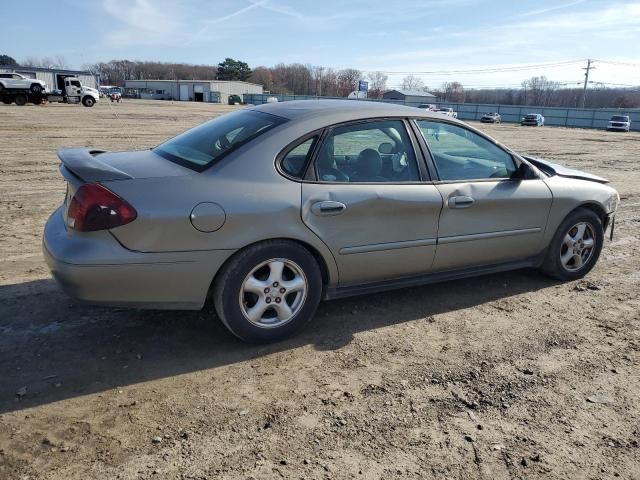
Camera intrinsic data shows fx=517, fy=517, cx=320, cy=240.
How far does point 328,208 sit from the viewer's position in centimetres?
357

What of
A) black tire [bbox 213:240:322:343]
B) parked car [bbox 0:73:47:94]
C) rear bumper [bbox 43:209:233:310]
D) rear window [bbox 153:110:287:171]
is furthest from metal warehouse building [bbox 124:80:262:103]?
rear bumper [bbox 43:209:233:310]

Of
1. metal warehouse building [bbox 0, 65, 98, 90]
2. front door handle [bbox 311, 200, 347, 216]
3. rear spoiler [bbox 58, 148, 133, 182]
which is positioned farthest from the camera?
metal warehouse building [bbox 0, 65, 98, 90]

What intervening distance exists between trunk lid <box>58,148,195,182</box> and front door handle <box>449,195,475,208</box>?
203 cm

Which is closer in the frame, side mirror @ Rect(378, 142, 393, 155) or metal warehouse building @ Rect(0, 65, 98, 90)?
side mirror @ Rect(378, 142, 393, 155)

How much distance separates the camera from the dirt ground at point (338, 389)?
8.26 ft

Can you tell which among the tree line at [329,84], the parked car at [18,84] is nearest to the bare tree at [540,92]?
the tree line at [329,84]

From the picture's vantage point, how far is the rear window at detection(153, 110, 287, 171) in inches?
141

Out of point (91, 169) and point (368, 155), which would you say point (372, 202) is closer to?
point (368, 155)

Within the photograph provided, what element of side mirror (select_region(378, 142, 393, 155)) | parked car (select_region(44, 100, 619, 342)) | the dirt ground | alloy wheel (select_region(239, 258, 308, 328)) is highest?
side mirror (select_region(378, 142, 393, 155))

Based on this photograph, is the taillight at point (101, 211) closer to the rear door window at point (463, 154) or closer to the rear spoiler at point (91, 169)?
the rear spoiler at point (91, 169)

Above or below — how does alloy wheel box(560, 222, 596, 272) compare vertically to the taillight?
below

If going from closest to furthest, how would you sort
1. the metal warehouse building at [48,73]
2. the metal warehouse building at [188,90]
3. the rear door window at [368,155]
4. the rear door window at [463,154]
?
the rear door window at [368,155], the rear door window at [463,154], the metal warehouse building at [48,73], the metal warehouse building at [188,90]

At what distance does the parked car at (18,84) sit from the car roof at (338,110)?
41.5 metres

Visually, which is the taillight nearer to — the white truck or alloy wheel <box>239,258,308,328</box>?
alloy wheel <box>239,258,308,328</box>
